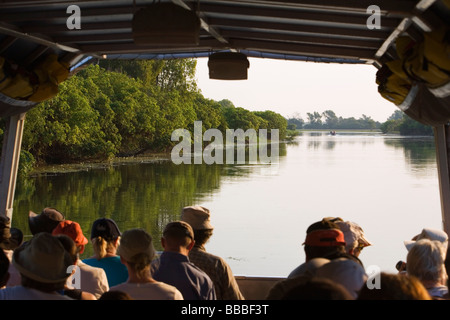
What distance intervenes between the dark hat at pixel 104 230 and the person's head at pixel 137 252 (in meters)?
0.55

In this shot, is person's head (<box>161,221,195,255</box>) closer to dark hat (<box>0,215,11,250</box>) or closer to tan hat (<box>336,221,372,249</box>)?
tan hat (<box>336,221,372,249</box>)

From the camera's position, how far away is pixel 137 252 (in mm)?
2291

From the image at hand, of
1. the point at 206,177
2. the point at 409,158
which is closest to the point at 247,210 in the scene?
the point at 206,177

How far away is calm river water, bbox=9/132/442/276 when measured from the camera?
46.8 ft

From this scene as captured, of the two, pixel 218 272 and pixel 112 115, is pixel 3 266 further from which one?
pixel 112 115

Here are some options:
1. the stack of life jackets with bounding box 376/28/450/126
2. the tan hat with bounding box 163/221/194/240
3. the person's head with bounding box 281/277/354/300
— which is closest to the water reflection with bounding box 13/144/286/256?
the stack of life jackets with bounding box 376/28/450/126

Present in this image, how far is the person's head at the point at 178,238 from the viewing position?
255cm

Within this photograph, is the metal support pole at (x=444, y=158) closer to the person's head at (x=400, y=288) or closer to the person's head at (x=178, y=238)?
the person's head at (x=178, y=238)

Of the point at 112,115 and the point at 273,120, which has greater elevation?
the point at 273,120

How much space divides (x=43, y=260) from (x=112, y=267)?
3.21 ft

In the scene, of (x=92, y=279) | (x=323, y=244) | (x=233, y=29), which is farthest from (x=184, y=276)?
(x=233, y=29)

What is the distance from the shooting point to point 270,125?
84750 mm
